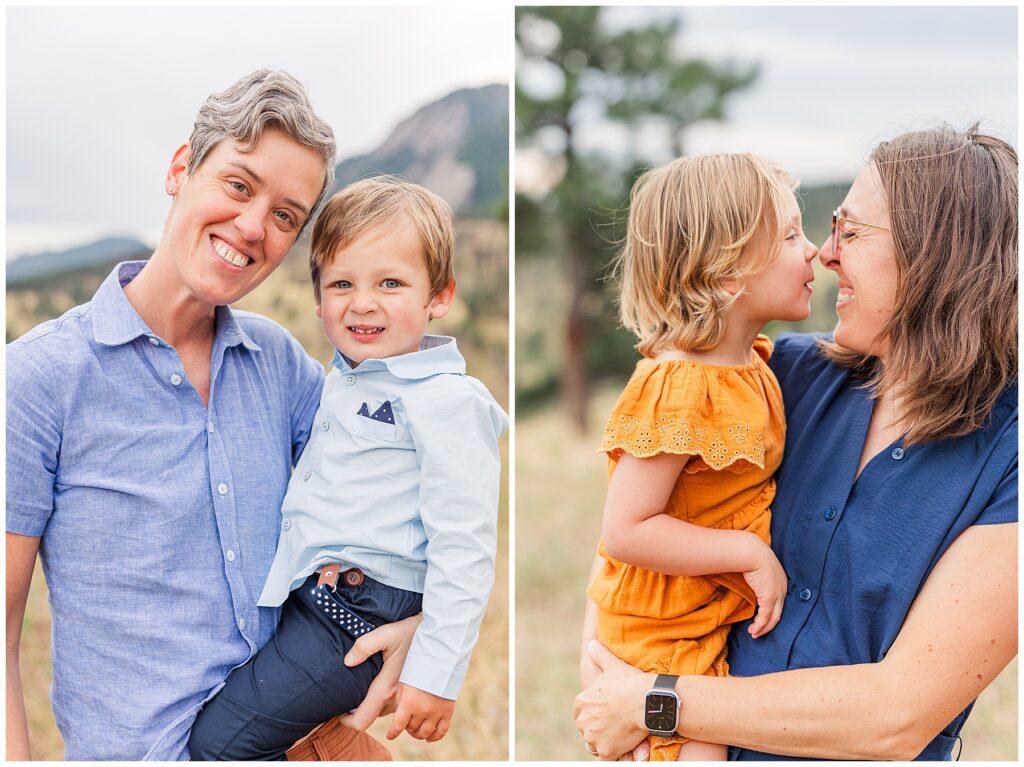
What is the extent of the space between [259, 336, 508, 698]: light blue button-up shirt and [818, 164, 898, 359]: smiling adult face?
0.79 meters

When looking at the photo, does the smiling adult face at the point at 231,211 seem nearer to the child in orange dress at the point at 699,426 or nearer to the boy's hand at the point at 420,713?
the child in orange dress at the point at 699,426

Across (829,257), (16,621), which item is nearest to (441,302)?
(829,257)

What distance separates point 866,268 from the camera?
6.17 ft

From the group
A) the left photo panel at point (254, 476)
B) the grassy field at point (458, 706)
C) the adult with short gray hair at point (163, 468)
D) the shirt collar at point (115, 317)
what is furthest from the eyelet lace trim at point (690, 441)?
the grassy field at point (458, 706)

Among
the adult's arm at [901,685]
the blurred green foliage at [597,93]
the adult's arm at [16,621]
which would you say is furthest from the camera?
the blurred green foliage at [597,93]

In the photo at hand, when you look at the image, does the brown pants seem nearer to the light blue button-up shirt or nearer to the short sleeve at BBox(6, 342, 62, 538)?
the light blue button-up shirt

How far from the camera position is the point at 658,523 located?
1.90m

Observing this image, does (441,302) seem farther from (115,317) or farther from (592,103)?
(592,103)

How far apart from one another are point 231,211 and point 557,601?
413cm

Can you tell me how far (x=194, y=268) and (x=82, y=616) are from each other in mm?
732

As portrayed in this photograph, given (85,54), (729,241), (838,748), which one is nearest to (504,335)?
(85,54)

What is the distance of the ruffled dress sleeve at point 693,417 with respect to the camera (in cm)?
186

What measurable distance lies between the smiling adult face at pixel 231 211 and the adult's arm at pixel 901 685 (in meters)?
1.22

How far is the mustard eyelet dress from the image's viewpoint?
6.17 feet
